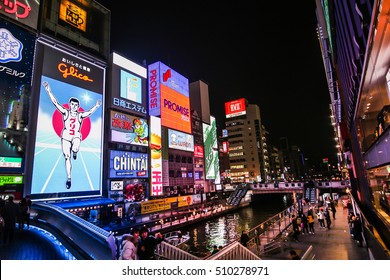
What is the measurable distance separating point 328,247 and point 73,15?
31646 millimetres

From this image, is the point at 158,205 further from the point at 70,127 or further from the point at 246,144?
the point at 246,144

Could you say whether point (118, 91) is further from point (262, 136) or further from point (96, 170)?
point (262, 136)

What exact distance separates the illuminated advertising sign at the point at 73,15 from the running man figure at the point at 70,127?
916 centimetres

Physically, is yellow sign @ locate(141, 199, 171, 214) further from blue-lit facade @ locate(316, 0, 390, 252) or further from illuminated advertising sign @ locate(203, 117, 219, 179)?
blue-lit facade @ locate(316, 0, 390, 252)

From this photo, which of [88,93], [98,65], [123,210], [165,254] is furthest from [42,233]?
[98,65]

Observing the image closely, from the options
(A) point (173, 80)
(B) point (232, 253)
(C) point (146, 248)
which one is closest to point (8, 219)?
(C) point (146, 248)

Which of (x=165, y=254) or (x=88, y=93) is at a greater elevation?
(x=88, y=93)

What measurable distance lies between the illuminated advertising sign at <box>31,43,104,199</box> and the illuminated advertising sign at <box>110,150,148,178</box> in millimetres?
2335

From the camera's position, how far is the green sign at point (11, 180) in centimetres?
1781

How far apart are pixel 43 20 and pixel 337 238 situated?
2990 centimetres

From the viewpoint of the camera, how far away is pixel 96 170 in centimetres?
2553

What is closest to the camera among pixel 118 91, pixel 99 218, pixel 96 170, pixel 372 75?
pixel 372 75

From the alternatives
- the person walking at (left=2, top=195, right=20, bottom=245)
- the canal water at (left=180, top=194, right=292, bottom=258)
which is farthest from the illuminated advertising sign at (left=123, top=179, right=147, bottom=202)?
the person walking at (left=2, top=195, right=20, bottom=245)

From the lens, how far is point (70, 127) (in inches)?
920
